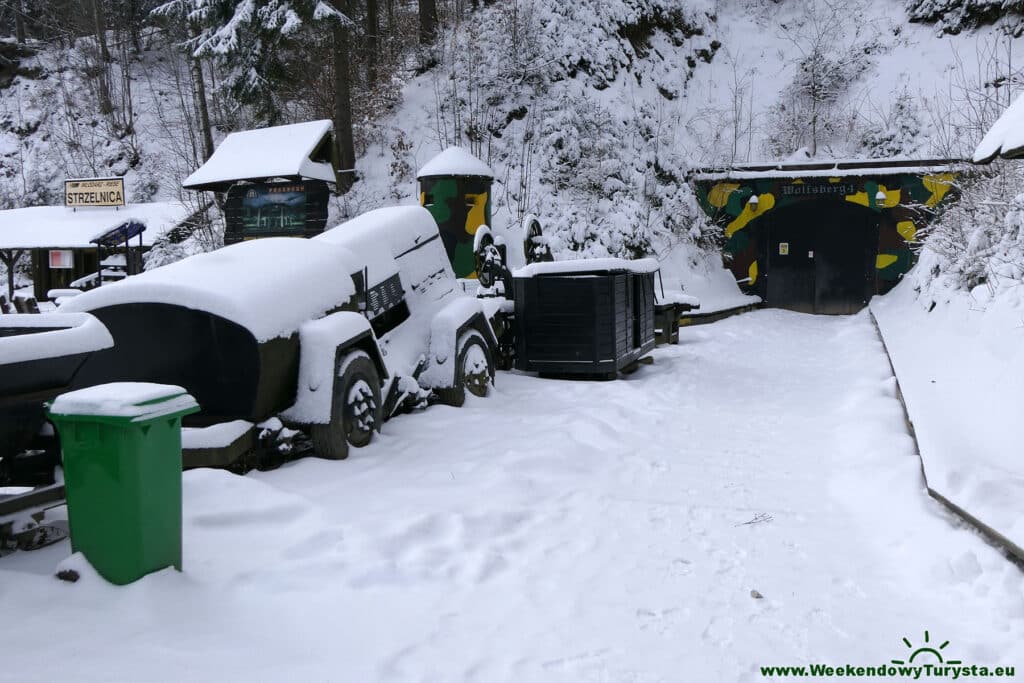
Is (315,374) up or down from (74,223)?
down

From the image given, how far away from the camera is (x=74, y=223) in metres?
23.3

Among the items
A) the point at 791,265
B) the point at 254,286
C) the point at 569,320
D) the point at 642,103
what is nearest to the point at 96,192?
the point at 642,103

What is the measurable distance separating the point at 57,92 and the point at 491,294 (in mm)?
34571

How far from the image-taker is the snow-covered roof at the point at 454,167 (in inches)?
535

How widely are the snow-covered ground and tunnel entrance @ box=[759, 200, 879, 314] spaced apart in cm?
895

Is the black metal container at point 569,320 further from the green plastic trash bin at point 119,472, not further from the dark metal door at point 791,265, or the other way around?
the dark metal door at point 791,265

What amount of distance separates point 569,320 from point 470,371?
1892 millimetres

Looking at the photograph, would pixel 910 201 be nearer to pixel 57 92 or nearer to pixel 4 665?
pixel 4 665

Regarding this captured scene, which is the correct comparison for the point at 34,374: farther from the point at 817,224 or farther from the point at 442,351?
the point at 817,224

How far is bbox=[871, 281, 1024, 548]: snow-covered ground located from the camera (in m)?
4.62

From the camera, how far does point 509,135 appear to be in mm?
23078

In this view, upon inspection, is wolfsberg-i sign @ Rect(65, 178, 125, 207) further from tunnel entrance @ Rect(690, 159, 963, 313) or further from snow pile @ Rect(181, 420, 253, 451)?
snow pile @ Rect(181, 420, 253, 451)

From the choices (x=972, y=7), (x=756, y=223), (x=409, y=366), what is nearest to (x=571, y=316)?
(x=409, y=366)

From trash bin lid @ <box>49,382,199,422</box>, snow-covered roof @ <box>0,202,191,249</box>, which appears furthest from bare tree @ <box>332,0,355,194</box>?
trash bin lid @ <box>49,382,199,422</box>
